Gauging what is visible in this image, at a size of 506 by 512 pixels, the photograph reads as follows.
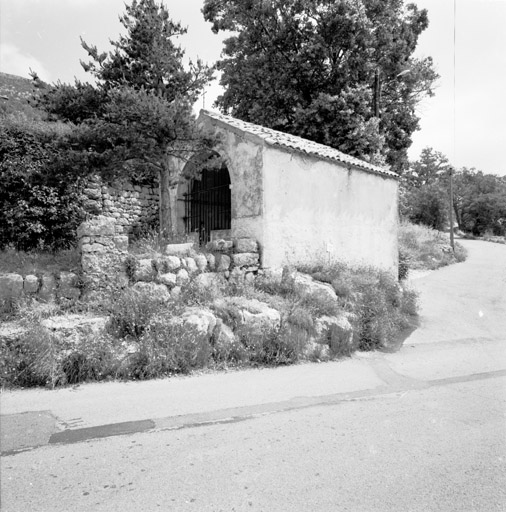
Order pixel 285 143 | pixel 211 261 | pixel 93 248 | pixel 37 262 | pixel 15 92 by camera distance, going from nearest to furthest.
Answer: pixel 93 248 → pixel 37 262 → pixel 211 261 → pixel 285 143 → pixel 15 92

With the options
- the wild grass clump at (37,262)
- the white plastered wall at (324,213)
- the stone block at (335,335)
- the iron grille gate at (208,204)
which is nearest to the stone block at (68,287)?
the wild grass clump at (37,262)

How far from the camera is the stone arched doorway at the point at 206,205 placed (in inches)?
450

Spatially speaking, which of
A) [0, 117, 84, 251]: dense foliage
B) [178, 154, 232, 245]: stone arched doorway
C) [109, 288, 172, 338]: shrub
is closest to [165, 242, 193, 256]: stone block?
[109, 288, 172, 338]: shrub

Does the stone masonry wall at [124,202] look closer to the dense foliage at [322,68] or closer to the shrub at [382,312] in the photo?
the shrub at [382,312]

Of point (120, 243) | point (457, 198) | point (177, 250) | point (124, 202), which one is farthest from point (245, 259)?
point (457, 198)

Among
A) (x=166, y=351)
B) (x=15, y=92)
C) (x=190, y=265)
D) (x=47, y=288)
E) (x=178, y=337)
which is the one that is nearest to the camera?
(x=166, y=351)

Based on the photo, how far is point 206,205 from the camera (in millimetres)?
12016

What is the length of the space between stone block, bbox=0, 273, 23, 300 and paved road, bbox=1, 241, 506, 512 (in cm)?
209

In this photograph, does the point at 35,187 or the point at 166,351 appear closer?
the point at 166,351

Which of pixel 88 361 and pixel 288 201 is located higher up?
pixel 288 201

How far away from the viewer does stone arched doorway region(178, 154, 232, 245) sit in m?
11.4

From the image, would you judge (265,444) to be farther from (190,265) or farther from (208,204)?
(208,204)

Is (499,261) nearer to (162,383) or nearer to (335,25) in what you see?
(335,25)

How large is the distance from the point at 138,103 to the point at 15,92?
60.4 ft
